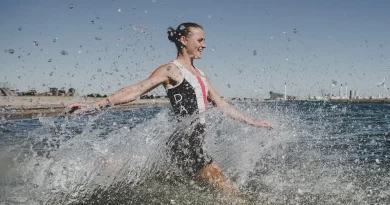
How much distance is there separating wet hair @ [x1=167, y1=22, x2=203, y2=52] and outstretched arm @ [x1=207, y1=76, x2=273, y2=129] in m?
0.81

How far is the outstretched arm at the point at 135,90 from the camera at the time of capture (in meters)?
3.57

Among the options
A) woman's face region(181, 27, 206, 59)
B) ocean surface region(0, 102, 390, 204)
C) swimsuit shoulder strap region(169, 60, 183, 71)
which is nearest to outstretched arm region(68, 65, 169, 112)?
swimsuit shoulder strap region(169, 60, 183, 71)

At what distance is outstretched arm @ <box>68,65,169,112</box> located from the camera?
3.57m

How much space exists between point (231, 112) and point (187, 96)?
1.12 meters

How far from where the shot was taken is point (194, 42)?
418cm

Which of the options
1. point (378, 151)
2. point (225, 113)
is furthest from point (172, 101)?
point (378, 151)

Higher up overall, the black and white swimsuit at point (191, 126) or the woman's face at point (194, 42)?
the woman's face at point (194, 42)

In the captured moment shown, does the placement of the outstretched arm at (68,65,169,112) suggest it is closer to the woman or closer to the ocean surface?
the woman

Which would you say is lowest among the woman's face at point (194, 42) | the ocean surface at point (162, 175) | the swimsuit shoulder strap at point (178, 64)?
the ocean surface at point (162, 175)

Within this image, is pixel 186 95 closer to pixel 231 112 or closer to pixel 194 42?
pixel 194 42

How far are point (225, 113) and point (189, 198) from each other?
1.34m

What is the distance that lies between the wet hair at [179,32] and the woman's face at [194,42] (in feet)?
0.14

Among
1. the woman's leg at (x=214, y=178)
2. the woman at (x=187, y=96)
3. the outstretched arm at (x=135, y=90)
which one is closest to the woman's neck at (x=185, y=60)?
the woman at (x=187, y=96)

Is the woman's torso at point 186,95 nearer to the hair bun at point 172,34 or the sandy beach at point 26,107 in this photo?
the hair bun at point 172,34
